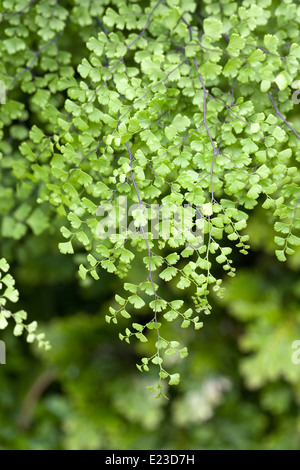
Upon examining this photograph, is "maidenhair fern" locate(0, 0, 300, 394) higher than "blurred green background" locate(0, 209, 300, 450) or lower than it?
higher

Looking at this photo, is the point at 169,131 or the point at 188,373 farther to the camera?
the point at 188,373

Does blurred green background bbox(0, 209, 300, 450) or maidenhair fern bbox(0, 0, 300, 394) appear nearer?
maidenhair fern bbox(0, 0, 300, 394)

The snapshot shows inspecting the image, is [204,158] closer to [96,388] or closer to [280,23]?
[280,23]

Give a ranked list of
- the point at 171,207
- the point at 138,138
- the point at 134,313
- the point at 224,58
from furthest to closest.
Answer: the point at 134,313 → the point at 224,58 → the point at 138,138 → the point at 171,207

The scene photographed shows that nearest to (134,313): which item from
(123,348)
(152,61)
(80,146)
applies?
(123,348)

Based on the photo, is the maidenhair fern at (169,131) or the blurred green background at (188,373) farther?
the blurred green background at (188,373)

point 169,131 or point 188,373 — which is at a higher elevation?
point 169,131

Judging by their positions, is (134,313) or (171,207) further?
(134,313)

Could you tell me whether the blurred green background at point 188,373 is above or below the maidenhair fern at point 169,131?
below
